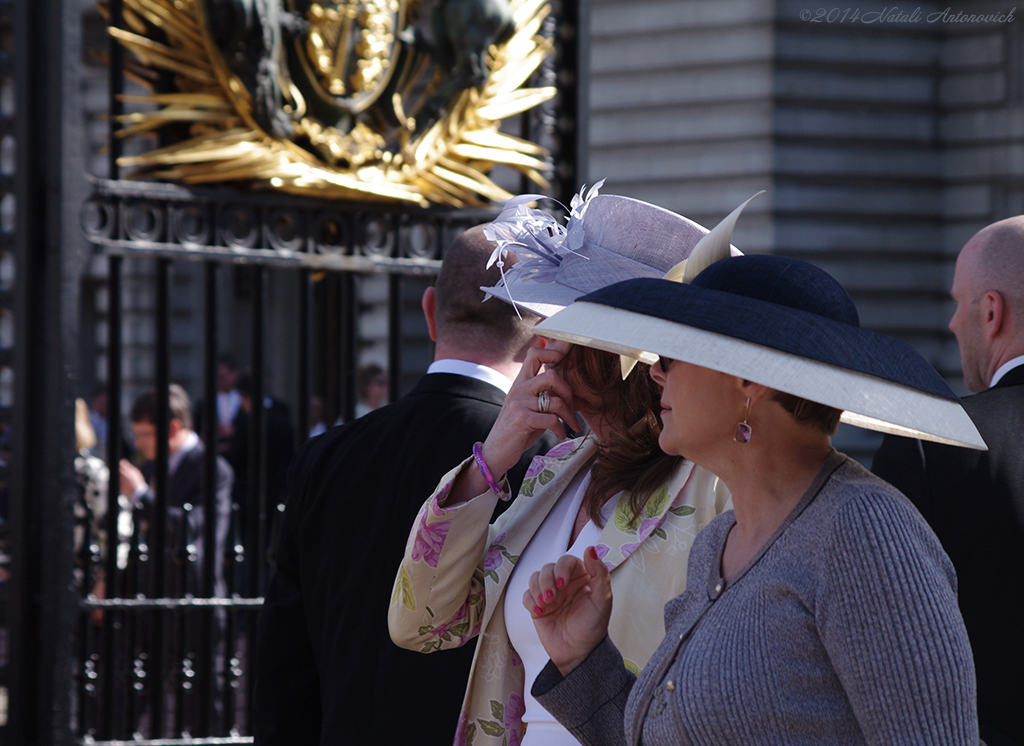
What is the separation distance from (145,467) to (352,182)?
3912 millimetres

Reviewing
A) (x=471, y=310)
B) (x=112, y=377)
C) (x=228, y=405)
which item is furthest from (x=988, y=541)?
(x=228, y=405)

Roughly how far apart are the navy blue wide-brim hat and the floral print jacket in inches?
17.8

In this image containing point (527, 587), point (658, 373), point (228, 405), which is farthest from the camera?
point (228, 405)

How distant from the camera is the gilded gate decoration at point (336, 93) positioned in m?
3.84

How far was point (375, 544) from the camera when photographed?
8.38 feet

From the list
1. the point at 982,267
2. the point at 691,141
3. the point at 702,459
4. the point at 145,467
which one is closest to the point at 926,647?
the point at 702,459

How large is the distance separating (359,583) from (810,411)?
135cm

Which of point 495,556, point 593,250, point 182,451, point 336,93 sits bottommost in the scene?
point 182,451

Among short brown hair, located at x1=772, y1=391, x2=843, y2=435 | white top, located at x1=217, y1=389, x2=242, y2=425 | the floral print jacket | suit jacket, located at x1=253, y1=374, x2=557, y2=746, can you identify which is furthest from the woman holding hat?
white top, located at x1=217, y1=389, x2=242, y2=425

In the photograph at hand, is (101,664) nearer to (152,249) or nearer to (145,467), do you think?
(152,249)

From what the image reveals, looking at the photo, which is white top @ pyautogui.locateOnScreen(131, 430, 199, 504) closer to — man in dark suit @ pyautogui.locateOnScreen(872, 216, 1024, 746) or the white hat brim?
man in dark suit @ pyautogui.locateOnScreen(872, 216, 1024, 746)

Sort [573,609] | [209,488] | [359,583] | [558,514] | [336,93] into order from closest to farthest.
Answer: [573,609] < [558,514] < [359,583] < [209,488] < [336,93]

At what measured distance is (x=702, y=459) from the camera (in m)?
1.51

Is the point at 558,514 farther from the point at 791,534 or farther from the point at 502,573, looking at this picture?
the point at 791,534
